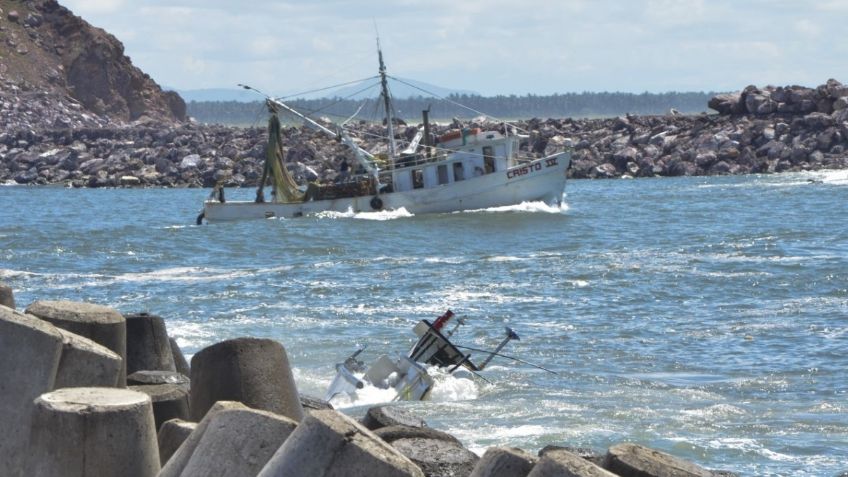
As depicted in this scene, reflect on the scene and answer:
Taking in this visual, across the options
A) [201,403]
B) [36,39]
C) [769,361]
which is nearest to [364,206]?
[769,361]

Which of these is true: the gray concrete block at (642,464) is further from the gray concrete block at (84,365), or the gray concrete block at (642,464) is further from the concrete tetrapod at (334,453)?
the gray concrete block at (84,365)

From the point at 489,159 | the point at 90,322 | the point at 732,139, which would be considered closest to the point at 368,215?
the point at 489,159

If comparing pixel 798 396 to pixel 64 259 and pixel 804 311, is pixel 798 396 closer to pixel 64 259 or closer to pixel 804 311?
pixel 804 311

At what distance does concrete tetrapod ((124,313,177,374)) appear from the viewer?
35.3 feet

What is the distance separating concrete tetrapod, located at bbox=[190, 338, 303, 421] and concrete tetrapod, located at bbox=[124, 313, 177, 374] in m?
2.29

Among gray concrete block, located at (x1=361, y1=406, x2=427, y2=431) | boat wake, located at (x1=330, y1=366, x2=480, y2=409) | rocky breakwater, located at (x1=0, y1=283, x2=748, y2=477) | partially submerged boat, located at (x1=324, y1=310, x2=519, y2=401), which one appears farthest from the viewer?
partially submerged boat, located at (x1=324, y1=310, x2=519, y2=401)

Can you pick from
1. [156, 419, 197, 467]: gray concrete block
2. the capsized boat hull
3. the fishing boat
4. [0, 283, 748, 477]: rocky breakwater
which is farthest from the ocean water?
[156, 419, 197, 467]: gray concrete block

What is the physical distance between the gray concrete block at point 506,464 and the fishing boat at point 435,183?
124 ft

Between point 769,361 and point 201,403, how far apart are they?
31.0ft

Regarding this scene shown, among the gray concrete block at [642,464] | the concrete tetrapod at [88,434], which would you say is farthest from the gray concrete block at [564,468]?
the concrete tetrapod at [88,434]

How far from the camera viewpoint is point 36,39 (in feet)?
373

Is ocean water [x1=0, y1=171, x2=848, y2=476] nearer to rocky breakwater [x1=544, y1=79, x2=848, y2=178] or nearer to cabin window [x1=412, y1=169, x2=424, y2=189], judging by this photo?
cabin window [x1=412, y1=169, x2=424, y2=189]

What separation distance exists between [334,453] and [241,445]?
2.48 ft

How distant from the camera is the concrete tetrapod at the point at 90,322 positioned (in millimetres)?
8680
